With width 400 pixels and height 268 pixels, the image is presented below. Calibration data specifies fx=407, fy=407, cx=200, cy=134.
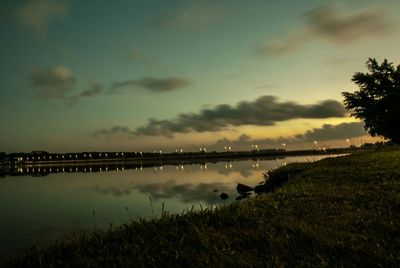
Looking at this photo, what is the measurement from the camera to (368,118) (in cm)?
5534

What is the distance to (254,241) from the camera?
389 inches

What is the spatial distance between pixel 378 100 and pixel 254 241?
51.4 m

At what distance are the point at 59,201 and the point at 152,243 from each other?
36.5 metres

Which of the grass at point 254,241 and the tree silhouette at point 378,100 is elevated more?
the tree silhouette at point 378,100

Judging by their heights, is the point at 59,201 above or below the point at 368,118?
below

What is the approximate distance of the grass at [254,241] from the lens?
855 centimetres

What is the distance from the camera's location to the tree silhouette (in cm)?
5259

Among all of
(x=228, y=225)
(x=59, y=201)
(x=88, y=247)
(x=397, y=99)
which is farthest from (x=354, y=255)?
(x=397, y=99)

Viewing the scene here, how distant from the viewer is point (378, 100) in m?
55.3

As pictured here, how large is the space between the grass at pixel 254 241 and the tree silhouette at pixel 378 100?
42.4 metres

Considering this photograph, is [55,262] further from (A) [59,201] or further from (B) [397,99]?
(B) [397,99]

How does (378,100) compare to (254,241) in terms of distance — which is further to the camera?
(378,100)

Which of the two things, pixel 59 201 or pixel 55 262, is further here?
pixel 59 201

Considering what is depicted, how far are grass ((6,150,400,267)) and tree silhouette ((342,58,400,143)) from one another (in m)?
42.4
